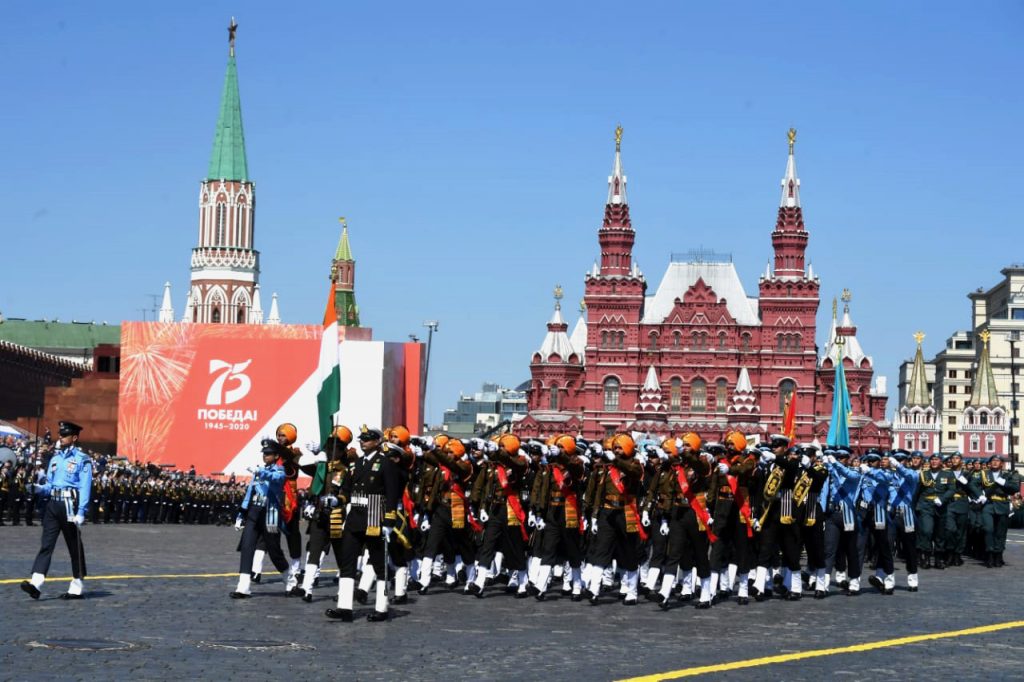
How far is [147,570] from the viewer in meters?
22.0

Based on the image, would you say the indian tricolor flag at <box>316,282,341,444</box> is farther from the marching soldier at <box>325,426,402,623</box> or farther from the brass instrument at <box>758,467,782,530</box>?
the brass instrument at <box>758,467,782,530</box>

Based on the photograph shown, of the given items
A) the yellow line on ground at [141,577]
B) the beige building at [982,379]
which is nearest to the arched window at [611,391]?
the beige building at [982,379]

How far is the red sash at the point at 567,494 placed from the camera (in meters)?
19.6

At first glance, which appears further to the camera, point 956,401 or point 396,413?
point 956,401

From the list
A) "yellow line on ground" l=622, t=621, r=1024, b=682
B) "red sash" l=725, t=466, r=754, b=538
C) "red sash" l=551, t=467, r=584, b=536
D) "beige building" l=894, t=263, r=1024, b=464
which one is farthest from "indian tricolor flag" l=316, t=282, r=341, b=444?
"beige building" l=894, t=263, r=1024, b=464

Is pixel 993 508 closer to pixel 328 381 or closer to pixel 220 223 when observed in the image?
pixel 328 381

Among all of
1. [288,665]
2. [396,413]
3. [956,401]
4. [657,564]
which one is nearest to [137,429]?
[396,413]

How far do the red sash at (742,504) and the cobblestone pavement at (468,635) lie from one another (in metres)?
0.91

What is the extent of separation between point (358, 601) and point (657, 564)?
13.0 feet

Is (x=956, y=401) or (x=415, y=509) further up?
(x=956, y=401)

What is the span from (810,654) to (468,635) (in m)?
3.05

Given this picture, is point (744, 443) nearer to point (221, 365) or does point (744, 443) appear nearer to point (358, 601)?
point (358, 601)

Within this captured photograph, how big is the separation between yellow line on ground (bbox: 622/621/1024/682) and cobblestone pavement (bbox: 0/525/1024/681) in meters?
0.16

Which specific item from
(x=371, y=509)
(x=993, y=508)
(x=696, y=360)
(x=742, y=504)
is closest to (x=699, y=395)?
(x=696, y=360)
